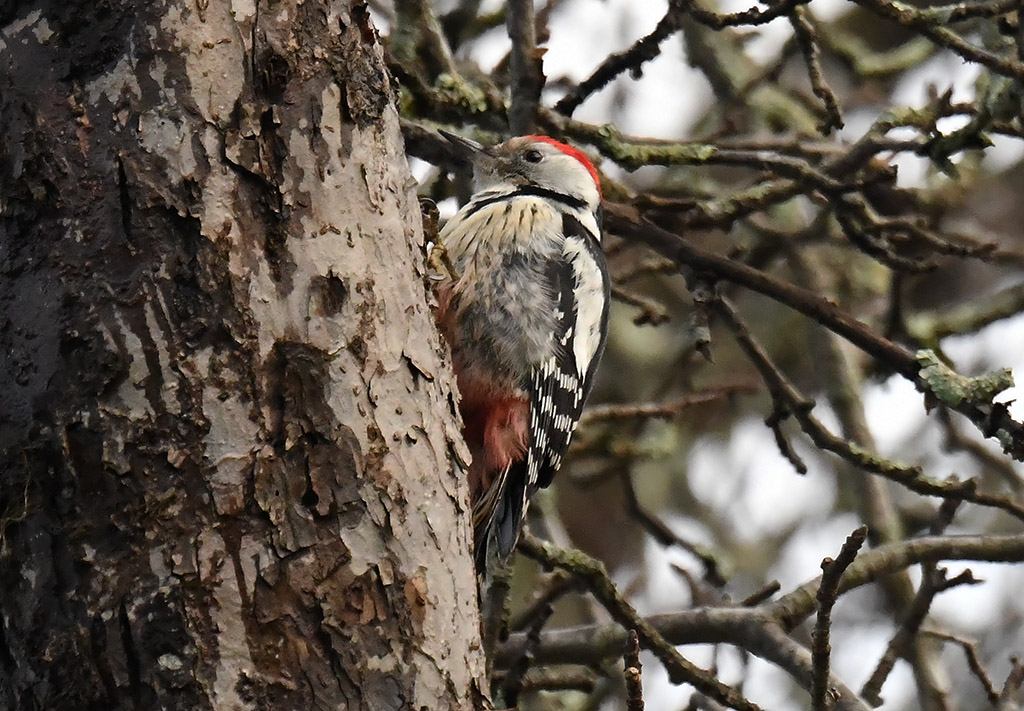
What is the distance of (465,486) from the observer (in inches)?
84.5

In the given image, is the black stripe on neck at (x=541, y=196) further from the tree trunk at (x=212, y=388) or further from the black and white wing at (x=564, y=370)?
the tree trunk at (x=212, y=388)

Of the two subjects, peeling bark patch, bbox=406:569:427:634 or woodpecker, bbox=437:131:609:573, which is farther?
woodpecker, bbox=437:131:609:573

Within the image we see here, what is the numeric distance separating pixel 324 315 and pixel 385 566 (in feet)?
1.37

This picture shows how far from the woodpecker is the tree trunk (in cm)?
105

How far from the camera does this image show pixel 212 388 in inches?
73.5

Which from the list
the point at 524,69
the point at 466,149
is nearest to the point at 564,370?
the point at 466,149

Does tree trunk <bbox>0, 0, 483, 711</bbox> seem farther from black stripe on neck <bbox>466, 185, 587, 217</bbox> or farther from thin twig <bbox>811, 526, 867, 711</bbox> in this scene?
black stripe on neck <bbox>466, 185, 587, 217</bbox>

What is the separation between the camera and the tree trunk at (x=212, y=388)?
5.85 ft

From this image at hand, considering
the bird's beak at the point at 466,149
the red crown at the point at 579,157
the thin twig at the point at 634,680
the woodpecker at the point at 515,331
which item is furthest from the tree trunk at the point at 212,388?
Result: the red crown at the point at 579,157

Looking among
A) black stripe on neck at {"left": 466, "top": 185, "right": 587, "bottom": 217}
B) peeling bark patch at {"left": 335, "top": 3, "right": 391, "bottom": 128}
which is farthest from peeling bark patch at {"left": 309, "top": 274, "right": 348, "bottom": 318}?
black stripe on neck at {"left": 466, "top": 185, "right": 587, "bottom": 217}

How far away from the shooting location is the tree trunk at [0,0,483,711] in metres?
1.78

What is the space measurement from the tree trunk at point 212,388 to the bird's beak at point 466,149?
1224mm

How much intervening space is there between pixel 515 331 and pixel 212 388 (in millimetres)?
1485

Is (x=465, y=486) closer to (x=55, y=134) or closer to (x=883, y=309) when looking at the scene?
(x=55, y=134)
